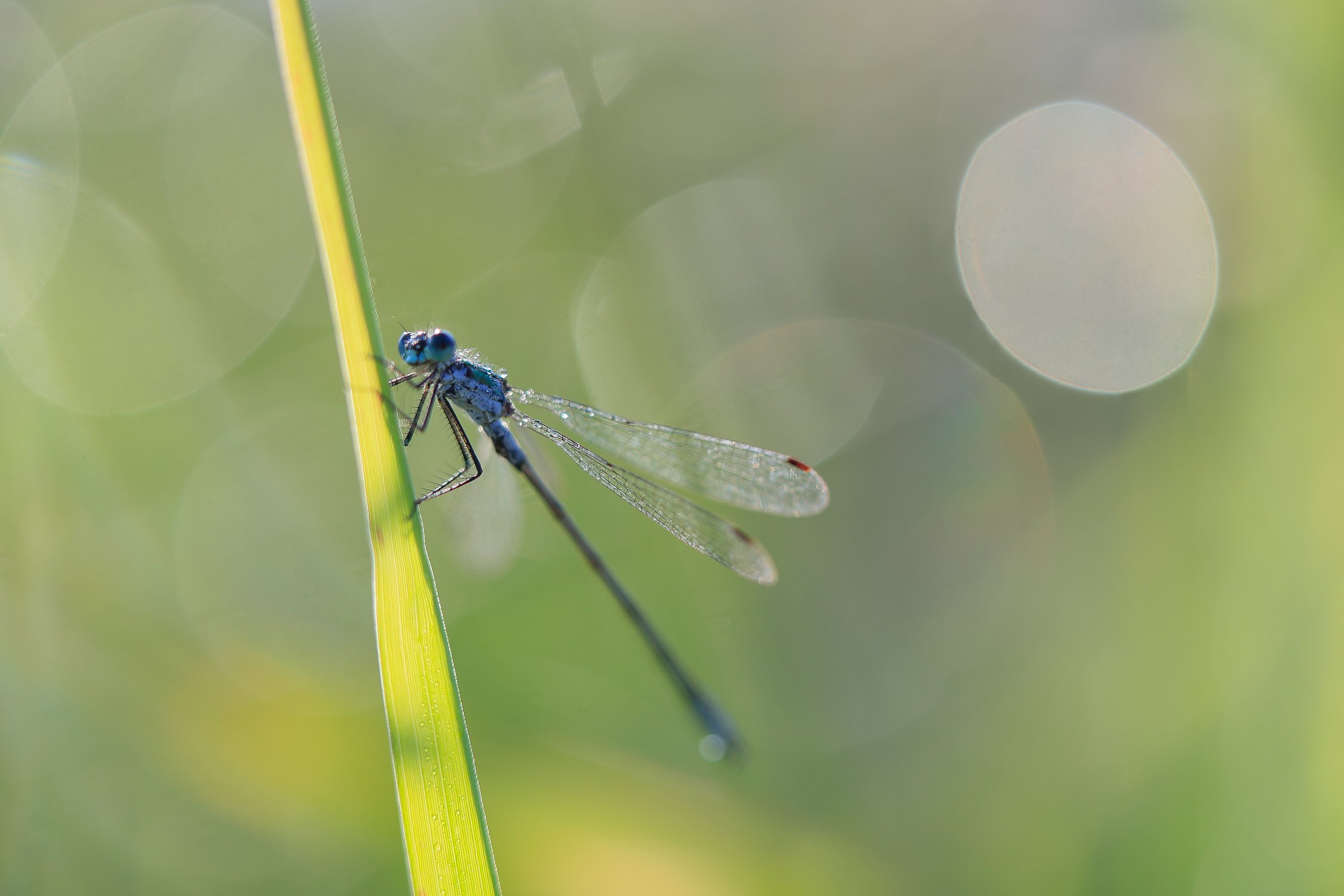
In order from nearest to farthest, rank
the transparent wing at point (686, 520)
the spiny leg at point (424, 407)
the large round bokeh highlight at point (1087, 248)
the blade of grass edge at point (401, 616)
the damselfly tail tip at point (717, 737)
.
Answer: the blade of grass edge at point (401, 616)
the damselfly tail tip at point (717, 737)
the transparent wing at point (686, 520)
the spiny leg at point (424, 407)
the large round bokeh highlight at point (1087, 248)

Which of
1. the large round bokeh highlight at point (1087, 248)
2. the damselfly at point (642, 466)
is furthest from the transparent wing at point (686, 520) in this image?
the large round bokeh highlight at point (1087, 248)

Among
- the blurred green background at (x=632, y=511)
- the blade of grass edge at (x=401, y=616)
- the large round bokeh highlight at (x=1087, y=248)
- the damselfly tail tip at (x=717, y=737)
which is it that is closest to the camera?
the blade of grass edge at (x=401, y=616)

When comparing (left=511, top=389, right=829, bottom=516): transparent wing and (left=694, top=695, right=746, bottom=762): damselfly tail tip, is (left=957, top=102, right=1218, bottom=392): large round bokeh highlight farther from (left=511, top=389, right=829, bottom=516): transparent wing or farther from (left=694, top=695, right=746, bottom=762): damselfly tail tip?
(left=694, top=695, right=746, bottom=762): damselfly tail tip

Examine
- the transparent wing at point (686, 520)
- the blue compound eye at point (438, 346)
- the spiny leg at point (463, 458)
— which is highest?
the blue compound eye at point (438, 346)

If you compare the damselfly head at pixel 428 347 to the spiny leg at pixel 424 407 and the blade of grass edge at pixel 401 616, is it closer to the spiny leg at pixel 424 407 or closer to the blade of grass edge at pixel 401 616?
the spiny leg at pixel 424 407

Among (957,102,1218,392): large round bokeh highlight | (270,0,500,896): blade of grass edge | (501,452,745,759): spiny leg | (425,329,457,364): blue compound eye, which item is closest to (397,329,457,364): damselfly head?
(425,329,457,364): blue compound eye

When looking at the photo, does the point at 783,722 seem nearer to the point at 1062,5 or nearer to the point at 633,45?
the point at 633,45

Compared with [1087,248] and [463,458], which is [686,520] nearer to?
[463,458]

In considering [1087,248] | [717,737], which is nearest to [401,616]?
[717,737]
